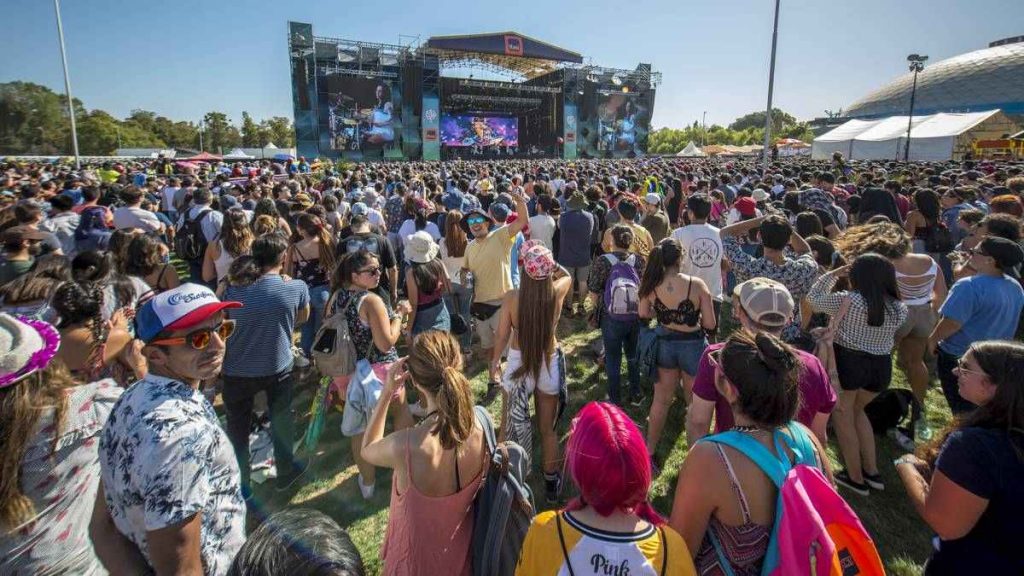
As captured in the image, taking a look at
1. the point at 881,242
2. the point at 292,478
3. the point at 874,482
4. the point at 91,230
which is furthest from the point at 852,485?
the point at 91,230

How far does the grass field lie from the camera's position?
3072 millimetres

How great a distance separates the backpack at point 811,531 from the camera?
129 centimetres

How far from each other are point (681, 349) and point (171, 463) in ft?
9.65

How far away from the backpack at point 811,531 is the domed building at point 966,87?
3149 inches

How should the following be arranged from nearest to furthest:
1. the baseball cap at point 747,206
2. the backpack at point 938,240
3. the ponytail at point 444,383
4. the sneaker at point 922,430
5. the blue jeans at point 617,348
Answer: the ponytail at point 444,383
the sneaker at point 922,430
the blue jeans at point 617,348
the backpack at point 938,240
the baseball cap at point 747,206

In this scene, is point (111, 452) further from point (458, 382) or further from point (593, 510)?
point (593, 510)

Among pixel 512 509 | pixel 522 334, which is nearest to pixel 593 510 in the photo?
pixel 512 509

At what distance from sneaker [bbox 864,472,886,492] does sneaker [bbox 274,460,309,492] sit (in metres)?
4.05

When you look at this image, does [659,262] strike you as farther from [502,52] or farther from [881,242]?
[502,52]

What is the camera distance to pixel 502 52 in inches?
1634

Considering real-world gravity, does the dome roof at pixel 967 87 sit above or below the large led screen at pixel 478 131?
above

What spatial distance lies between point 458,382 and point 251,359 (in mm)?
1910

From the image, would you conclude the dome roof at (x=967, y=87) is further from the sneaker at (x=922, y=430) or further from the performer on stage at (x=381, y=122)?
the sneaker at (x=922, y=430)

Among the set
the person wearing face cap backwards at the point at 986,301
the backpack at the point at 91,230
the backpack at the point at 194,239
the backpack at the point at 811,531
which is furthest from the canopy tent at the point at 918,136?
the backpack at the point at 91,230
